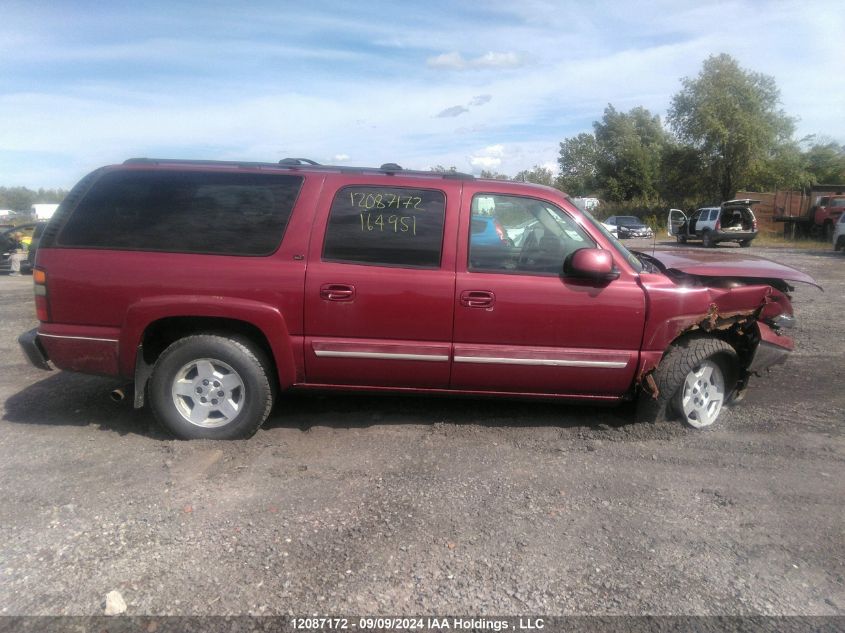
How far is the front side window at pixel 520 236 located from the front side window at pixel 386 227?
0.83 feet

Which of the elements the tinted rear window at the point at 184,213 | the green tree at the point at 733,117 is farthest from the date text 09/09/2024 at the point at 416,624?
the green tree at the point at 733,117

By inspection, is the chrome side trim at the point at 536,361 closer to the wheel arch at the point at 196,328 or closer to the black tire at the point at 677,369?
the black tire at the point at 677,369

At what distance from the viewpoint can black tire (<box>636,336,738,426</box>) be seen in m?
4.33

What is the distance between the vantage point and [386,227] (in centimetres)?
411

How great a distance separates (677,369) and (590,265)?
1053 mm

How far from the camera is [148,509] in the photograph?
3318mm

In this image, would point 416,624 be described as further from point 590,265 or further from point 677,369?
point 677,369

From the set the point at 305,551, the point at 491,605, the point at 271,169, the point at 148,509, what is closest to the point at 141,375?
the point at 148,509

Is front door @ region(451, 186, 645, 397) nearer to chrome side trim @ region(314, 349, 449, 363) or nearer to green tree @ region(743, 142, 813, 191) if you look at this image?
chrome side trim @ region(314, 349, 449, 363)

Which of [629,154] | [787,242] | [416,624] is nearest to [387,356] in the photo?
[416,624]

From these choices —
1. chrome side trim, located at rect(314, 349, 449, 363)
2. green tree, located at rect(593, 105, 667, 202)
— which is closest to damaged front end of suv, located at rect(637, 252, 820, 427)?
chrome side trim, located at rect(314, 349, 449, 363)

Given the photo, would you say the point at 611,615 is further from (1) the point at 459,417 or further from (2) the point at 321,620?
(1) the point at 459,417

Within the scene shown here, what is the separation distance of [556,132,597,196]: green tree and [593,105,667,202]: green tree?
43.9 inches

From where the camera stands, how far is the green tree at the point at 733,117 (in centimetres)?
3547
